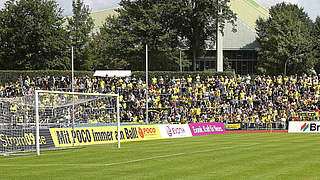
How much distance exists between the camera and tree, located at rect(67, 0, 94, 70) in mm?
82188

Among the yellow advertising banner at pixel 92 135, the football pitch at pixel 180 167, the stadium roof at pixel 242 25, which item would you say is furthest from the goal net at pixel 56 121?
the stadium roof at pixel 242 25

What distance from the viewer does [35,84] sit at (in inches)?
2185

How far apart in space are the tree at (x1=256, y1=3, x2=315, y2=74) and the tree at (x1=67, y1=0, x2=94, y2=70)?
3008 cm

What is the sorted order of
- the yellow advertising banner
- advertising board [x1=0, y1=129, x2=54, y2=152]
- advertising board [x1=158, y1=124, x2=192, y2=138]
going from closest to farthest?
1. advertising board [x1=0, y1=129, x2=54, y2=152]
2. the yellow advertising banner
3. advertising board [x1=158, y1=124, x2=192, y2=138]

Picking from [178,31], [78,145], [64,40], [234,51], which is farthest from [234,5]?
[78,145]

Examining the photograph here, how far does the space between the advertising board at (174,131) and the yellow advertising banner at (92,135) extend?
3306mm

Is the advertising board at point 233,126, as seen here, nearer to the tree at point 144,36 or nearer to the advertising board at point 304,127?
the advertising board at point 304,127

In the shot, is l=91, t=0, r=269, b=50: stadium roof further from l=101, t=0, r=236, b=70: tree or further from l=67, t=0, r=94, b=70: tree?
l=101, t=0, r=236, b=70: tree

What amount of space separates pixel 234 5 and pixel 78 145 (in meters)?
77.7

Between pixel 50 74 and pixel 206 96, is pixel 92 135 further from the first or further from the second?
pixel 50 74

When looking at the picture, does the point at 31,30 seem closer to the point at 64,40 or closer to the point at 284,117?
the point at 64,40

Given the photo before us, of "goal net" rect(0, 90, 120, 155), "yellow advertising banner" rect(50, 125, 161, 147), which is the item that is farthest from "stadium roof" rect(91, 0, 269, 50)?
"goal net" rect(0, 90, 120, 155)

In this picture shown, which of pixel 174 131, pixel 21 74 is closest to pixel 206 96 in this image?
pixel 174 131

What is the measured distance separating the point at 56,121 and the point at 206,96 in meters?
28.3
